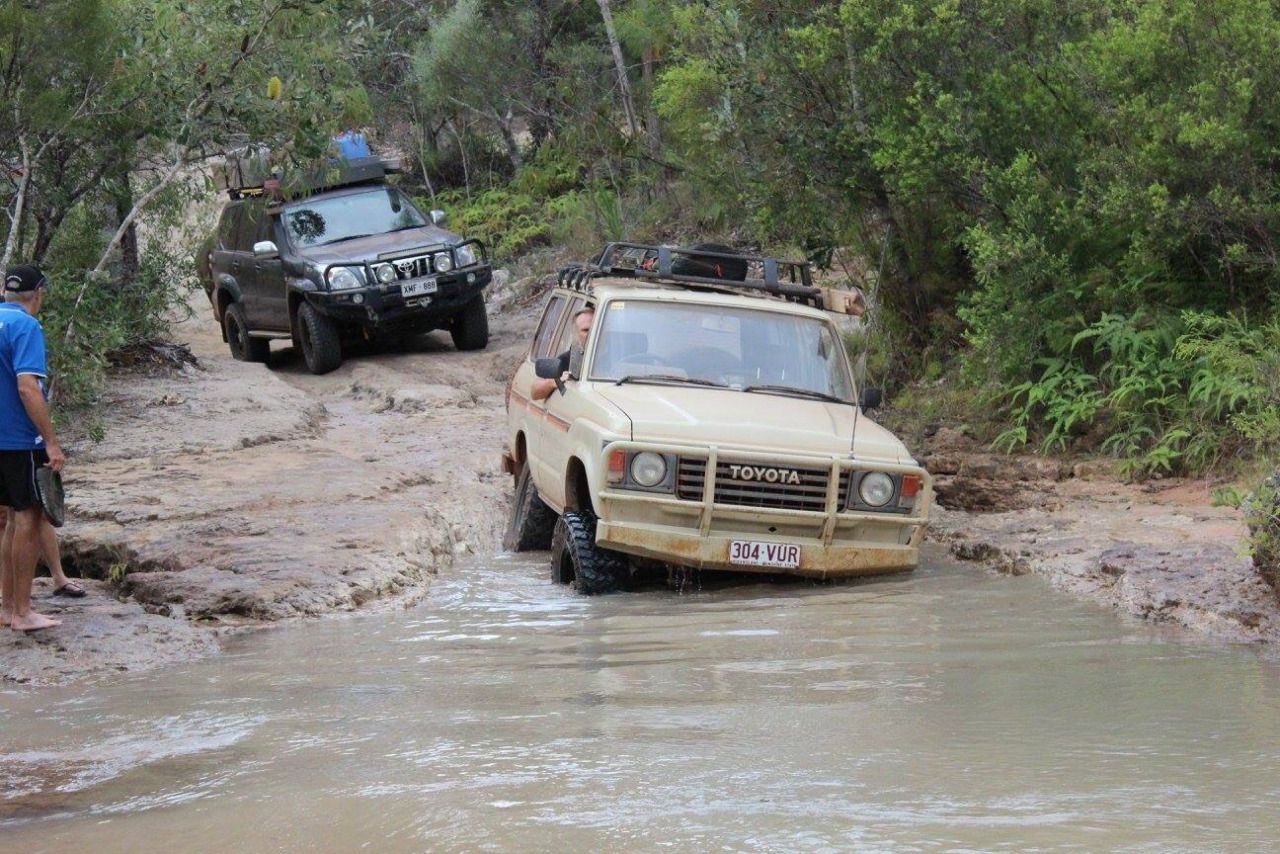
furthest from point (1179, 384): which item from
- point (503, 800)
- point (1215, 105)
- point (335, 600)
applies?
point (503, 800)

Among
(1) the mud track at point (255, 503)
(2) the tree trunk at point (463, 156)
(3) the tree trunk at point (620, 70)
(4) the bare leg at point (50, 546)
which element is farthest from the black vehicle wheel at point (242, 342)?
(4) the bare leg at point (50, 546)

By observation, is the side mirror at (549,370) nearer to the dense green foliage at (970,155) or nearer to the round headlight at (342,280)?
the dense green foliage at (970,155)

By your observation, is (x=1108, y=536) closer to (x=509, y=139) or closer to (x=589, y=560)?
(x=589, y=560)

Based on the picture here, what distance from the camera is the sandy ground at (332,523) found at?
702cm

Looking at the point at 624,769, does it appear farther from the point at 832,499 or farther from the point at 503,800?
the point at 832,499

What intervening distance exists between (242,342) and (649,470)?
11646 mm

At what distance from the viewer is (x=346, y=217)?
1703cm

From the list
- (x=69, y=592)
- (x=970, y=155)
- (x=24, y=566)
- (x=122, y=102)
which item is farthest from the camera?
(x=122, y=102)

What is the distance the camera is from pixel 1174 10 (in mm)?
10414

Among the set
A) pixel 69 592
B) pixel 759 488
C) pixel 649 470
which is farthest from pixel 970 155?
pixel 69 592

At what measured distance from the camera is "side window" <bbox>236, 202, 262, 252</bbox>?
17.2m

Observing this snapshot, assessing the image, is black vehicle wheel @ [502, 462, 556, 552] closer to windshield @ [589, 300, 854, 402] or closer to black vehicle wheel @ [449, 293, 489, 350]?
windshield @ [589, 300, 854, 402]

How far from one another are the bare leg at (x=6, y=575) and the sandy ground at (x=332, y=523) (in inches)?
3.9

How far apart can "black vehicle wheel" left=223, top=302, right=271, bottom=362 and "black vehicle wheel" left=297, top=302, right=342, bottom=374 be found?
1.65m
